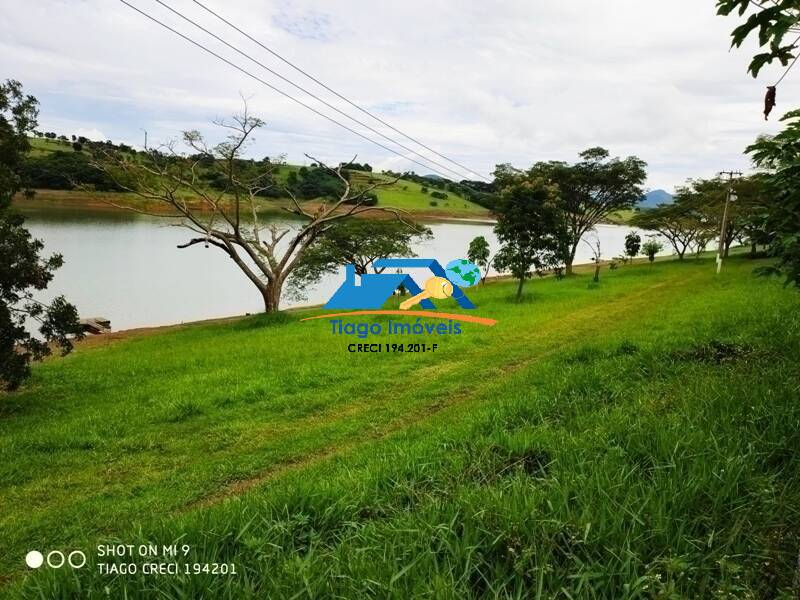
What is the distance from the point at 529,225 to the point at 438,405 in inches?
477

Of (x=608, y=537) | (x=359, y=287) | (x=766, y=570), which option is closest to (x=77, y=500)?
(x=608, y=537)

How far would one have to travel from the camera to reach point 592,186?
33312 mm

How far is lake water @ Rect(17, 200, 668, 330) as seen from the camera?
2586 cm

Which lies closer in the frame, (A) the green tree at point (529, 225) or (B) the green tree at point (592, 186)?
(A) the green tree at point (529, 225)

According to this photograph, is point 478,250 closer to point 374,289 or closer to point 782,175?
point 374,289

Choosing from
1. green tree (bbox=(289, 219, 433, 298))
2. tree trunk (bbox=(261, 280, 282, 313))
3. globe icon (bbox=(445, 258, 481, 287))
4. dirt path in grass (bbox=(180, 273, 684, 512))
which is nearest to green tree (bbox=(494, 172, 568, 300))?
dirt path in grass (bbox=(180, 273, 684, 512))

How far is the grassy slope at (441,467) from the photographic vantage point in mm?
2172

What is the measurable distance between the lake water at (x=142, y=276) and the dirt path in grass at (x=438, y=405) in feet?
39.6

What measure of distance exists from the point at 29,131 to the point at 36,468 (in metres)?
6.46

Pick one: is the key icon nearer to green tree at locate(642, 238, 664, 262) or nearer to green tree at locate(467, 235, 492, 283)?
green tree at locate(467, 235, 492, 283)

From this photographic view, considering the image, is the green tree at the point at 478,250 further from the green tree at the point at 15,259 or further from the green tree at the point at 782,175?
the green tree at the point at 782,175

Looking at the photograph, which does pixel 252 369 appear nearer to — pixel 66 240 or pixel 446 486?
pixel 446 486

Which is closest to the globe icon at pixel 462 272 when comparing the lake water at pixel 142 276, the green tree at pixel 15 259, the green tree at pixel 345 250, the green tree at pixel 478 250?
the green tree at pixel 478 250

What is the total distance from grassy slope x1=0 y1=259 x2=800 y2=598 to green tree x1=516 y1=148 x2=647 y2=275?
2402cm
